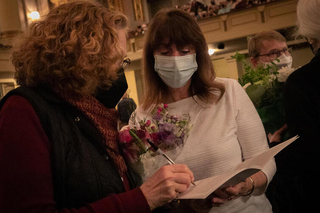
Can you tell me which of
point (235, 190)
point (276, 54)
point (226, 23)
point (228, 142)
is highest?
point (226, 23)

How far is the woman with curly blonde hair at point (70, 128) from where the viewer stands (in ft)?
3.28

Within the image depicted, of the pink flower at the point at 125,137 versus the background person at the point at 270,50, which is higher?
the background person at the point at 270,50

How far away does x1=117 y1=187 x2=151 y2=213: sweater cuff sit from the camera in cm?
110

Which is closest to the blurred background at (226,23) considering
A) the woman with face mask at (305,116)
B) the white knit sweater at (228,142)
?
the white knit sweater at (228,142)

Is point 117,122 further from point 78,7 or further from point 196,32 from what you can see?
point 196,32

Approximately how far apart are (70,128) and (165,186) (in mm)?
447

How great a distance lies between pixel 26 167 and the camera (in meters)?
0.99

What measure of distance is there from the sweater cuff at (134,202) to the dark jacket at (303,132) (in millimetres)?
955

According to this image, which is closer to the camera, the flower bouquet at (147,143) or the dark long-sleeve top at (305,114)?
the flower bouquet at (147,143)

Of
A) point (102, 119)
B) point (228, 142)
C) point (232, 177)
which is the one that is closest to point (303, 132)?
point (228, 142)

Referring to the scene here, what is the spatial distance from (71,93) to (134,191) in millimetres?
488

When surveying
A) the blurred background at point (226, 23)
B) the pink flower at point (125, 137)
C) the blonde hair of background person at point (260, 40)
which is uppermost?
the blurred background at point (226, 23)

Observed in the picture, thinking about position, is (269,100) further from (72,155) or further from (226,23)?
(226,23)

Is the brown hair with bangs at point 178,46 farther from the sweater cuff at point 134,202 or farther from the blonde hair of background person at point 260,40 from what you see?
the blonde hair of background person at point 260,40
